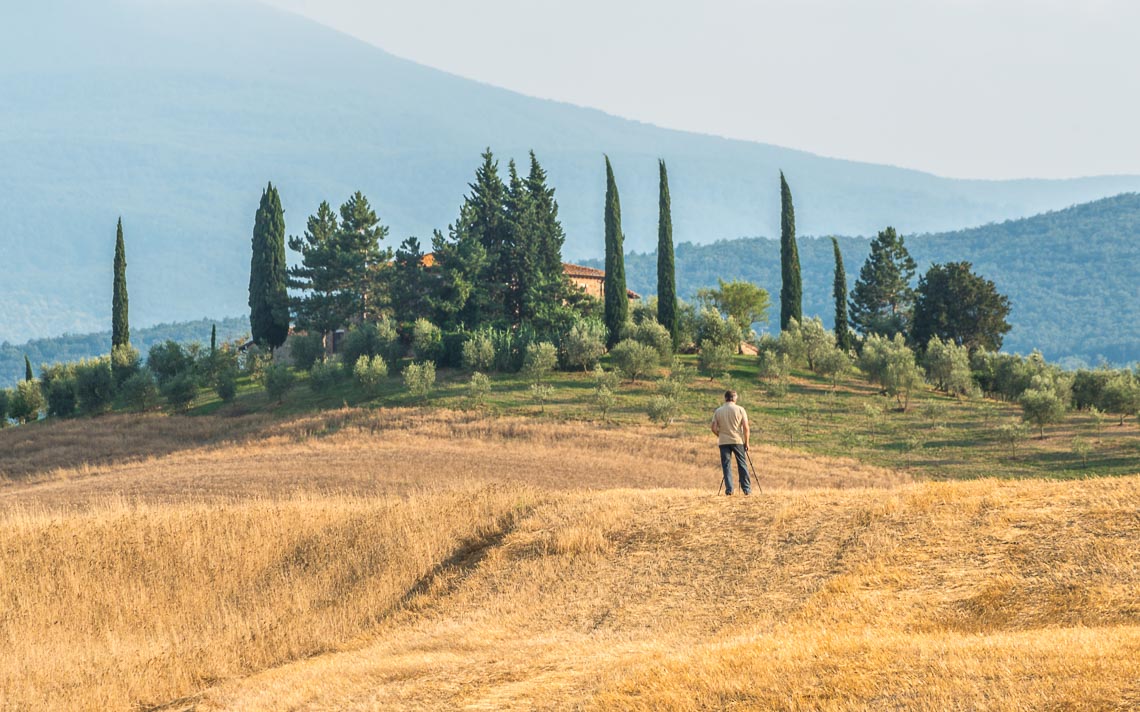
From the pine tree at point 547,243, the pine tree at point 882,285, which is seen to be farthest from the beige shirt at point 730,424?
the pine tree at point 882,285

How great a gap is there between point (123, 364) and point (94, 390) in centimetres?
266

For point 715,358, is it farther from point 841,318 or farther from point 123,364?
point 123,364

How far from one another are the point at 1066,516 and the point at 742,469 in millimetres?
6937

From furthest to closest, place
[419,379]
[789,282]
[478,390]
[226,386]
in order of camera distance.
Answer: [789,282] < [226,386] < [419,379] < [478,390]

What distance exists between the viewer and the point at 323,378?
206 ft

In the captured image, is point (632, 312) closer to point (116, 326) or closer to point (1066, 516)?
point (116, 326)

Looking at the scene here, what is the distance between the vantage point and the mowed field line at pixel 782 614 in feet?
36.7

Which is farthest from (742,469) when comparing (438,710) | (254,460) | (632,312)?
(632,312)

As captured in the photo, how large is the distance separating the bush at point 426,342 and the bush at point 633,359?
10.9 m

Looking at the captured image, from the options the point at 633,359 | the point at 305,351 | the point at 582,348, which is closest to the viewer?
the point at 633,359

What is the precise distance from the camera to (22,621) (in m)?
20.0

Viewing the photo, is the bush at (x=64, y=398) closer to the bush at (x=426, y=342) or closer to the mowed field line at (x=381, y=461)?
the mowed field line at (x=381, y=461)

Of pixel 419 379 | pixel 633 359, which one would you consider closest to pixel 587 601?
pixel 419 379

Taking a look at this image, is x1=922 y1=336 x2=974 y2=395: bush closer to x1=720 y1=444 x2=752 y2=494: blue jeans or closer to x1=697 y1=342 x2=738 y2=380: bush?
x1=697 y1=342 x2=738 y2=380: bush
